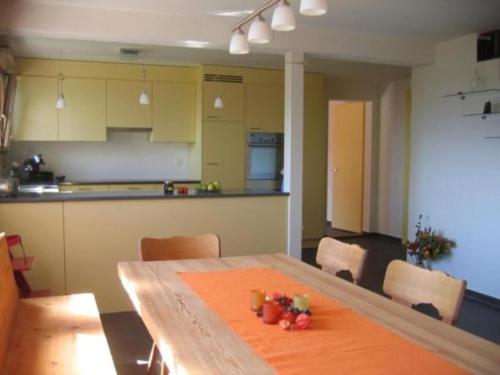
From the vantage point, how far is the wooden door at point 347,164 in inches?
310

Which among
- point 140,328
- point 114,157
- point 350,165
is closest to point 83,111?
point 114,157

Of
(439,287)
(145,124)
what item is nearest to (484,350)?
(439,287)

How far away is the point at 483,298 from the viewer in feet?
15.1

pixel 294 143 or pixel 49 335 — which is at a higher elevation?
pixel 294 143

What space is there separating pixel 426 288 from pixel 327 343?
0.66 m

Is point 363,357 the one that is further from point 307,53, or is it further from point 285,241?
point 307,53

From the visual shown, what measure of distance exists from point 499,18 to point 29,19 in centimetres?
369

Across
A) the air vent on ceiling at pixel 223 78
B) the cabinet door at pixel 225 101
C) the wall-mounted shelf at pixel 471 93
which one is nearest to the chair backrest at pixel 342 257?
the wall-mounted shelf at pixel 471 93

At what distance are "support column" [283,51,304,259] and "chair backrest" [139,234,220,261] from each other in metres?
1.72

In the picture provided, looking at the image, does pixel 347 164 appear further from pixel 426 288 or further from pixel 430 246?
pixel 426 288

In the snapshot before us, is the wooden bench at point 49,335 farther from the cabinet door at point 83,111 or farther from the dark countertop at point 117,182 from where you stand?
the cabinet door at point 83,111

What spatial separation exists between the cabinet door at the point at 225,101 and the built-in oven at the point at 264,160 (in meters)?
0.33

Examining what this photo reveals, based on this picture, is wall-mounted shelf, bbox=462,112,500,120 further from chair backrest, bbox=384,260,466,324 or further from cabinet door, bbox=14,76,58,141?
cabinet door, bbox=14,76,58,141

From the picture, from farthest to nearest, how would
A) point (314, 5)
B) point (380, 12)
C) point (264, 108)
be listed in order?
point (264, 108) < point (380, 12) < point (314, 5)
